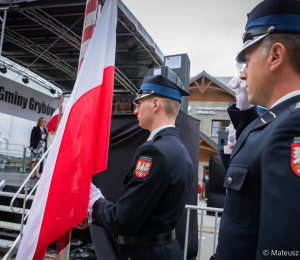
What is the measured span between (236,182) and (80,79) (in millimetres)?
1334

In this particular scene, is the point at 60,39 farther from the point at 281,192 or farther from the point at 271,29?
the point at 281,192

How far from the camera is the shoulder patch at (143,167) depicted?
129 cm

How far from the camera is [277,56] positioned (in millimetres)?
807

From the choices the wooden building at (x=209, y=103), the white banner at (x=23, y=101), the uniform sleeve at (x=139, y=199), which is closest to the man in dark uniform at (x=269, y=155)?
the uniform sleeve at (x=139, y=199)

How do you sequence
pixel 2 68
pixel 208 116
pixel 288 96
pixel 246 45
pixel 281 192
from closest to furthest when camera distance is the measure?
pixel 281 192 < pixel 288 96 < pixel 246 45 < pixel 2 68 < pixel 208 116

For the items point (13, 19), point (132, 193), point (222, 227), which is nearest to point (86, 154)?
point (132, 193)

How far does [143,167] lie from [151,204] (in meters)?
0.20

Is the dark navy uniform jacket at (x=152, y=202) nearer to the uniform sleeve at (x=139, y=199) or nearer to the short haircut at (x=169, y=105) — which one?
the uniform sleeve at (x=139, y=199)

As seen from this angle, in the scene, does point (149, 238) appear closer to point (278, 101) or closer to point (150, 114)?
point (150, 114)

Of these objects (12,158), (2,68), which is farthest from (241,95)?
(12,158)

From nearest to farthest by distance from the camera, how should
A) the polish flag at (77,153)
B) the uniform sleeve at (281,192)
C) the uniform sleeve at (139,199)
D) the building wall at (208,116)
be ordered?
the uniform sleeve at (281,192)
the uniform sleeve at (139,199)
the polish flag at (77,153)
the building wall at (208,116)

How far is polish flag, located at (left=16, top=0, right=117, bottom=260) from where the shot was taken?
4.63ft

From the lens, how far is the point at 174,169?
54.2 inches

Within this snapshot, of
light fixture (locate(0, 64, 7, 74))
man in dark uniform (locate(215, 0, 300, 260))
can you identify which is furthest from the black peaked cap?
light fixture (locate(0, 64, 7, 74))
